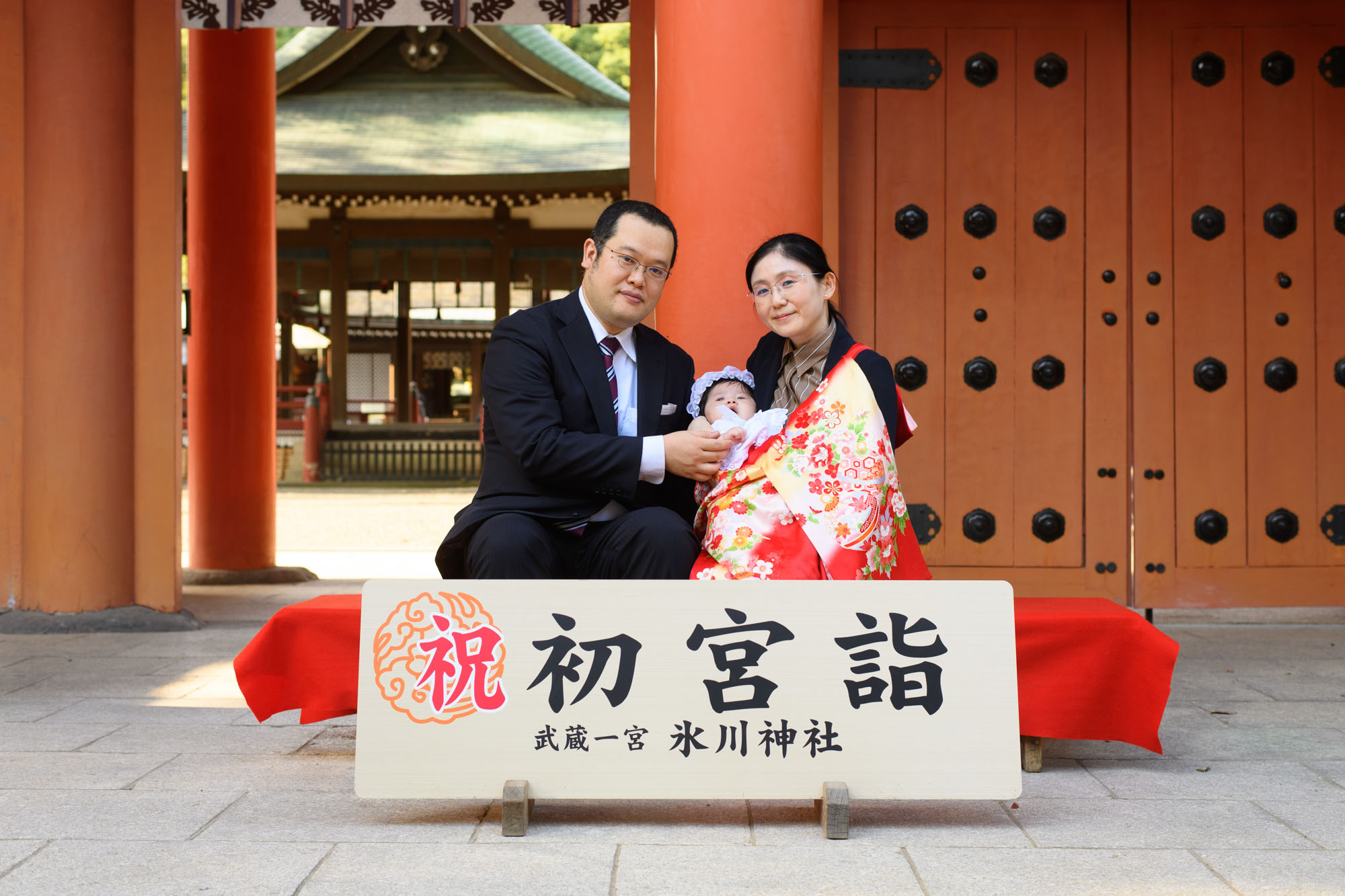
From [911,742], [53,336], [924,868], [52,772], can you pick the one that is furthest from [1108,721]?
[53,336]

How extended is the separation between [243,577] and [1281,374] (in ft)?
→ 19.1

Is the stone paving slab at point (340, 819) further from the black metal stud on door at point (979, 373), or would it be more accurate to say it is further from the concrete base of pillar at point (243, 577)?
the concrete base of pillar at point (243, 577)

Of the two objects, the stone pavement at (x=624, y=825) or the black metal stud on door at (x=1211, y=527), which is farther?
the black metal stud on door at (x=1211, y=527)

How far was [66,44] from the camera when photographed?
4.88 meters

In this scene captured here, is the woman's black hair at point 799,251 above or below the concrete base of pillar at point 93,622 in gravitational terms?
above

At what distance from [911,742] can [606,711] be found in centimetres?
64

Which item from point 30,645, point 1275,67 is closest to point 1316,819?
point 1275,67

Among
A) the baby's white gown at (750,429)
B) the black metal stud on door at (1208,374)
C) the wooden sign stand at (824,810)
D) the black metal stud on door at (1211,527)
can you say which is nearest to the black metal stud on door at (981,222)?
the black metal stud on door at (1208,374)

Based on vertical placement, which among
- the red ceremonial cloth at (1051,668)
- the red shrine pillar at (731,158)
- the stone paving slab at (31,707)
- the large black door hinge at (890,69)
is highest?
the large black door hinge at (890,69)

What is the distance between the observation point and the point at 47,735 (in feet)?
10.3

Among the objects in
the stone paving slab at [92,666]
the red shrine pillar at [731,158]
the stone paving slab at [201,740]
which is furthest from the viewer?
the stone paving slab at [92,666]

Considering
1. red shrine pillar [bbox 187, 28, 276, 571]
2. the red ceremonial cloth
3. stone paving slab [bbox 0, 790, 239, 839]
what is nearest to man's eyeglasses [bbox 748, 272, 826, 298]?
the red ceremonial cloth

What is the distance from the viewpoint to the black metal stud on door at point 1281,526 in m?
5.11

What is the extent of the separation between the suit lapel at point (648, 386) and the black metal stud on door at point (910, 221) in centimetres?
240
